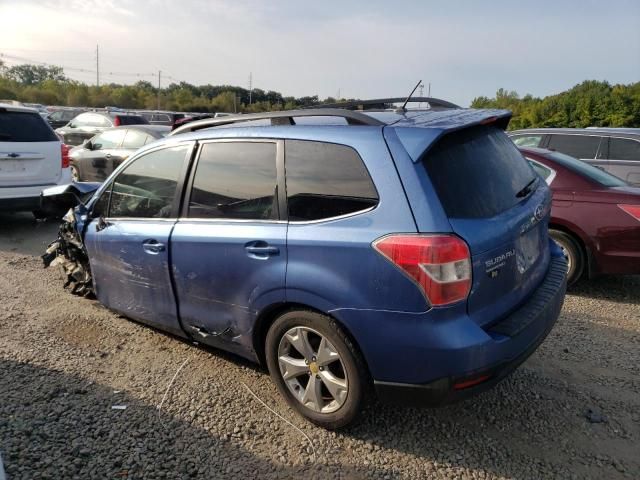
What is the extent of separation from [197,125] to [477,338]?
2370mm

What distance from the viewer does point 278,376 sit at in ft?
10.3

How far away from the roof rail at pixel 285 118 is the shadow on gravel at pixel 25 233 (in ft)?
12.9

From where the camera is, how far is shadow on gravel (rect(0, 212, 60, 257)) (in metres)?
6.81

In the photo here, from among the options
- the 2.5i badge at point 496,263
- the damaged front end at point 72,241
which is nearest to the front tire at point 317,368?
the 2.5i badge at point 496,263

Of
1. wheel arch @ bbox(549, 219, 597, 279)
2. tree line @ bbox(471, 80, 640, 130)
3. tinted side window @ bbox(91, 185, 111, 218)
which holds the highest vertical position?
tree line @ bbox(471, 80, 640, 130)

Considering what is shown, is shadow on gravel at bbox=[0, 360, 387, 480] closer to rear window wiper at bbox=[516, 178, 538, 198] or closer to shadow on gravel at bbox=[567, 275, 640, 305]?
rear window wiper at bbox=[516, 178, 538, 198]

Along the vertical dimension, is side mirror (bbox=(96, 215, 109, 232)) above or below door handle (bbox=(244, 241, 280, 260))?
below

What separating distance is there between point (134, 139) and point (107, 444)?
27.5 ft

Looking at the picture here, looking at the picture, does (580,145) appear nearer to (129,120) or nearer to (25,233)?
(25,233)

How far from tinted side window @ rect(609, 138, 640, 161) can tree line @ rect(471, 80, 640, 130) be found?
1420cm

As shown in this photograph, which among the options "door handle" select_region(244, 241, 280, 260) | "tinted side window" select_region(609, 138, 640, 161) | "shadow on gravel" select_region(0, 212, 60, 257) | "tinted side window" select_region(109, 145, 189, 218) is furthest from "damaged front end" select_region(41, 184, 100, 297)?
"tinted side window" select_region(609, 138, 640, 161)

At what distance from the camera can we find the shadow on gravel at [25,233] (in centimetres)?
681

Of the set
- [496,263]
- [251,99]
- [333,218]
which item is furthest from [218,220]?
[251,99]

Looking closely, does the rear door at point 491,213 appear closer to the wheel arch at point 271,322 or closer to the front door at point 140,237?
the wheel arch at point 271,322
